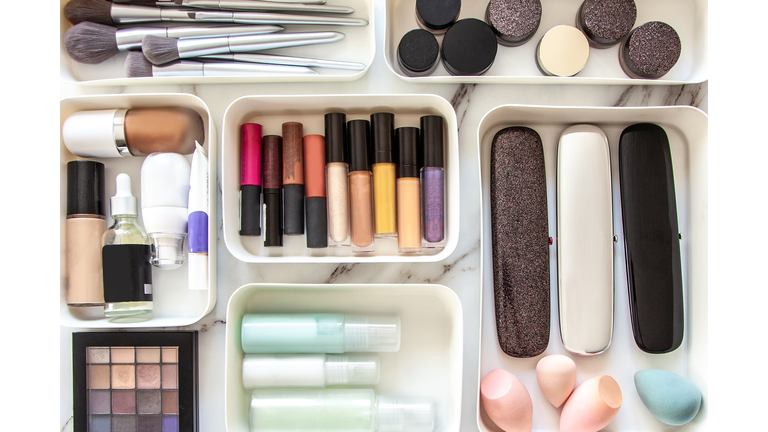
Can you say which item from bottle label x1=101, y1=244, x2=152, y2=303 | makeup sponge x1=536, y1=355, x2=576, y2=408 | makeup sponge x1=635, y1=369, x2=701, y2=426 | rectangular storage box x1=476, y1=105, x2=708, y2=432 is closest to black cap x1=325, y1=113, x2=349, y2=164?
rectangular storage box x1=476, y1=105, x2=708, y2=432

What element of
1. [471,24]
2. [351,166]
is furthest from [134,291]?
[471,24]

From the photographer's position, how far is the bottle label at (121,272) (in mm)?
680

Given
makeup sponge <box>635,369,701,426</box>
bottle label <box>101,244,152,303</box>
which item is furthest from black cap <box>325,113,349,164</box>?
makeup sponge <box>635,369,701,426</box>

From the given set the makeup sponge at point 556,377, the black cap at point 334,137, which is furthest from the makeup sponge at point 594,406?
the black cap at point 334,137

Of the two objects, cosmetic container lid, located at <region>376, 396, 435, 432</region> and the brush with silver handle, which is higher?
the brush with silver handle

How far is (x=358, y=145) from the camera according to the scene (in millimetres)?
690

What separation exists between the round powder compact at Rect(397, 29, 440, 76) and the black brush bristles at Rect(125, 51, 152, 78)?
0.41 meters

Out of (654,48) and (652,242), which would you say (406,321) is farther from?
(654,48)

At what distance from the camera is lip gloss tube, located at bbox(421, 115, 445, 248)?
689 mm

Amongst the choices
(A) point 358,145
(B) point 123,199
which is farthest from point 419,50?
(B) point 123,199

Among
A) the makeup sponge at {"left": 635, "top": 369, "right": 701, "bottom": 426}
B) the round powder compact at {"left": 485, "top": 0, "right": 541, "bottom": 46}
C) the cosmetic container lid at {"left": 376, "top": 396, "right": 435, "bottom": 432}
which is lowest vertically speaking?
the cosmetic container lid at {"left": 376, "top": 396, "right": 435, "bottom": 432}

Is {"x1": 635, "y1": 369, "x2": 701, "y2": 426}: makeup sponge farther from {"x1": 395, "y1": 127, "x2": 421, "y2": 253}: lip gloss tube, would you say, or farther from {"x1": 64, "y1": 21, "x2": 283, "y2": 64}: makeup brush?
{"x1": 64, "y1": 21, "x2": 283, "y2": 64}: makeup brush

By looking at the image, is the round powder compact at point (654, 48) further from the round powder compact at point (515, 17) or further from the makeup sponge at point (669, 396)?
the makeup sponge at point (669, 396)
